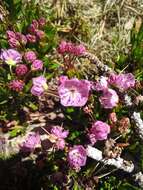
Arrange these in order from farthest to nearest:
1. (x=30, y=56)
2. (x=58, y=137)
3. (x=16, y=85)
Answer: (x=30, y=56) → (x=16, y=85) → (x=58, y=137)

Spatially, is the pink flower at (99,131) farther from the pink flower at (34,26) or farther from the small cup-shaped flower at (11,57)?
the pink flower at (34,26)

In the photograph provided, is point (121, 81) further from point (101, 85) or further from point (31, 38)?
point (31, 38)

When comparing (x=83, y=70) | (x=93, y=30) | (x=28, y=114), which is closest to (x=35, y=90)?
(x=28, y=114)

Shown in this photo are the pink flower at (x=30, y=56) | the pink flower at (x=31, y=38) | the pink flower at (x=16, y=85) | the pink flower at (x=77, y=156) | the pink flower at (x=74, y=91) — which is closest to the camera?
the pink flower at (x=77, y=156)

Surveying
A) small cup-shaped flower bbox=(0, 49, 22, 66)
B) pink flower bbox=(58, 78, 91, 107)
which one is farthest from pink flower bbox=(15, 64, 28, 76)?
pink flower bbox=(58, 78, 91, 107)

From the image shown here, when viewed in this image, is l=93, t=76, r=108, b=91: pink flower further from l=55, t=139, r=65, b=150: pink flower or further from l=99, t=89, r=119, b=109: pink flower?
l=55, t=139, r=65, b=150: pink flower

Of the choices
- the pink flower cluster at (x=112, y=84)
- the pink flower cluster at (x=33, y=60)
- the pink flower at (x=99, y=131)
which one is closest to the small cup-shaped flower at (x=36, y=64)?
the pink flower cluster at (x=33, y=60)

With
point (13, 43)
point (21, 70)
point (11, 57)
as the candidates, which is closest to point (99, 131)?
point (21, 70)
